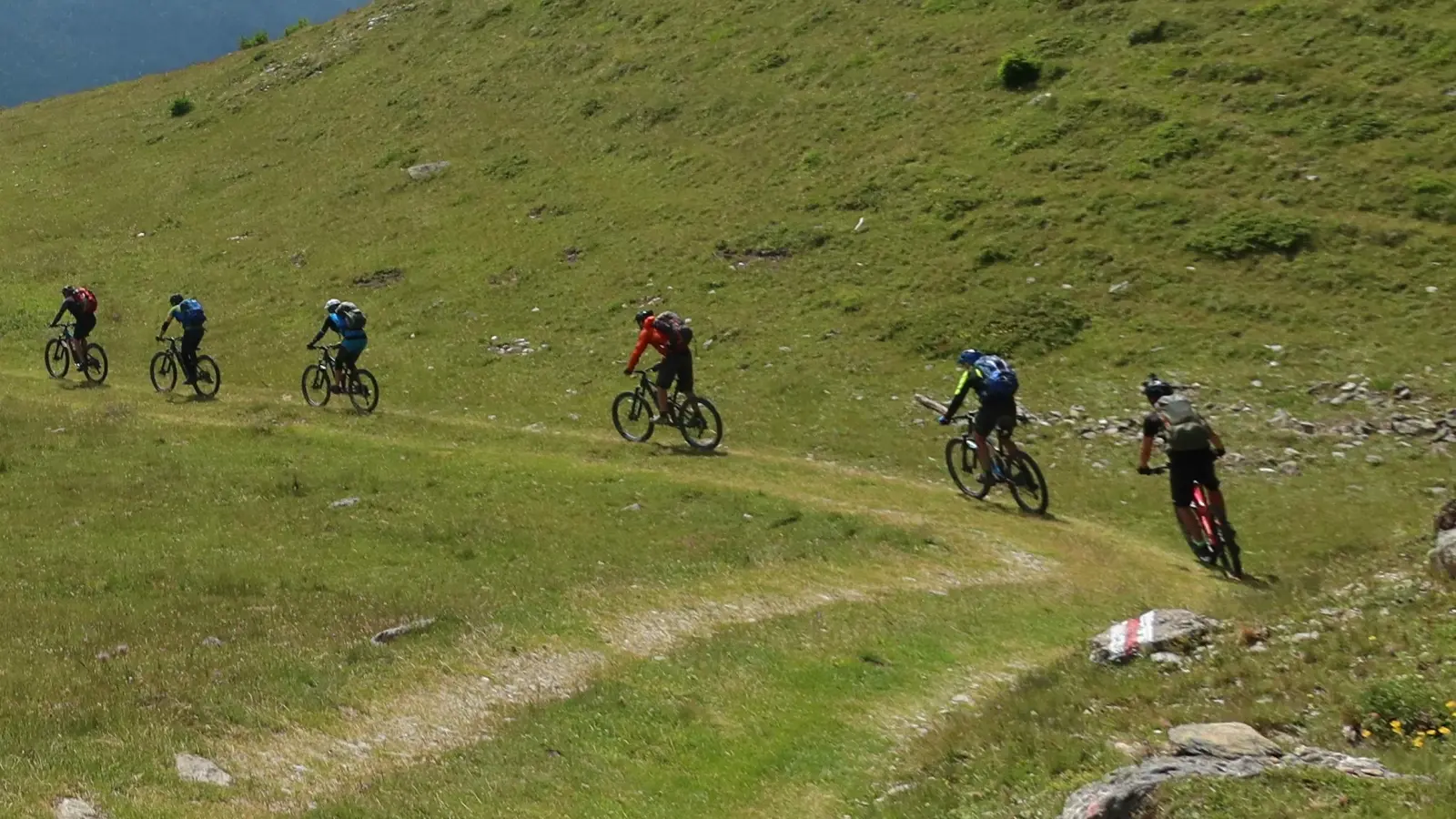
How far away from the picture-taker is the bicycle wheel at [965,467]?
2391 centimetres

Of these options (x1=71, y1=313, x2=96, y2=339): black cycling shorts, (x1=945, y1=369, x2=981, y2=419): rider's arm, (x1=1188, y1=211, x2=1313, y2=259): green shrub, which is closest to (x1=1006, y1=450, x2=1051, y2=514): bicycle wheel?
(x1=945, y1=369, x2=981, y2=419): rider's arm

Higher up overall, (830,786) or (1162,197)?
(1162,197)

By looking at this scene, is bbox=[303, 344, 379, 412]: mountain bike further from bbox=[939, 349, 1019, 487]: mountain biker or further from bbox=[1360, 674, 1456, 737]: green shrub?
bbox=[1360, 674, 1456, 737]: green shrub

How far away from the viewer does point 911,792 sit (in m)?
9.63

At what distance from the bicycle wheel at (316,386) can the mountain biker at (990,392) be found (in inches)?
714

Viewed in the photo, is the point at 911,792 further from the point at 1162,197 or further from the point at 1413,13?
the point at 1413,13

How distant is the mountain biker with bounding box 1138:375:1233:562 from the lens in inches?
701

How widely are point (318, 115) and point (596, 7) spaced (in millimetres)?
17201

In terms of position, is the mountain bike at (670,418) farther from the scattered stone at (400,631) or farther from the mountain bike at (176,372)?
the mountain bike at (176,372)

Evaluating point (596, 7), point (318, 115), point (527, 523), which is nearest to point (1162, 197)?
point (527, 523)

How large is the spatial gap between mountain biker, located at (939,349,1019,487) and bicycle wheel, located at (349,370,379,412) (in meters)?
16.5

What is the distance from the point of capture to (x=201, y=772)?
33.6ft

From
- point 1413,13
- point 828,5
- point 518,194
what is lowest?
point 518,194

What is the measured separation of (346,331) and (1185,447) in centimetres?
2134
